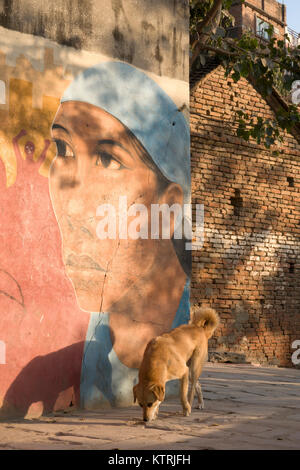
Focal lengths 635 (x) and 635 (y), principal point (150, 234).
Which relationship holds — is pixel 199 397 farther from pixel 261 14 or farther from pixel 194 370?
pixel 261 14

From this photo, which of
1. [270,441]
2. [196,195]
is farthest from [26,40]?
[196,195]

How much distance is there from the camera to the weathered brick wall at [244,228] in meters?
12.9

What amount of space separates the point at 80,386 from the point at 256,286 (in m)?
8.26

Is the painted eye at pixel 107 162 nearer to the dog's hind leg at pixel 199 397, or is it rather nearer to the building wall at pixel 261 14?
the dog's hind leg at pixel 199 397

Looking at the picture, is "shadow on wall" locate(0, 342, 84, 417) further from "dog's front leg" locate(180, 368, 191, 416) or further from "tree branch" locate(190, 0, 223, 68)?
"tree branch" locate(190, 0, 223, 68)

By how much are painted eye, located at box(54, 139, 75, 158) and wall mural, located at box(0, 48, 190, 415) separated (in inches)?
0.6

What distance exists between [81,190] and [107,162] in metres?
0.46

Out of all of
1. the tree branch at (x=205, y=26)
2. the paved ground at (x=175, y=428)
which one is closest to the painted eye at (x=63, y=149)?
the paved ground at (x=175, y=428)

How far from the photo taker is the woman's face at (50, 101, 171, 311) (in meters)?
5.94

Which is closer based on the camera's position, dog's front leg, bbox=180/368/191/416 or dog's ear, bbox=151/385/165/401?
dog's ear, bbox=151/385/165/401

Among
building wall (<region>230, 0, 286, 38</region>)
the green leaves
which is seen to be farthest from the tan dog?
building wall (<region>230, 0, 286, 38</region>)

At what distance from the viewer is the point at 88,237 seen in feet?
20.0

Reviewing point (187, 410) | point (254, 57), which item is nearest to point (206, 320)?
point (187, 410)
